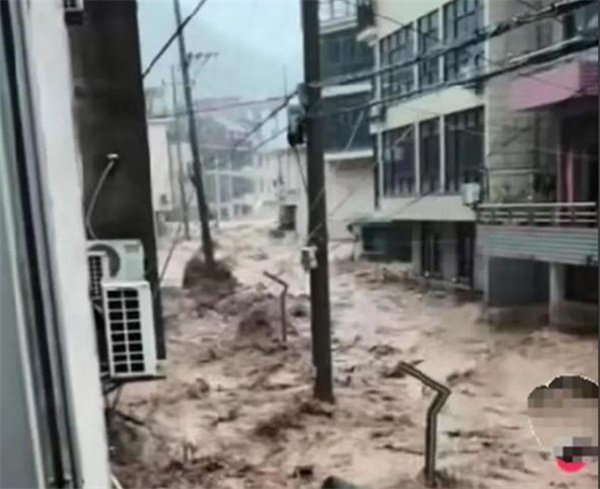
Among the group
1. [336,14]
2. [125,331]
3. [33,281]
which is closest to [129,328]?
[125,331]

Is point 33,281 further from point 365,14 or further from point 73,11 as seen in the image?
point 365,14

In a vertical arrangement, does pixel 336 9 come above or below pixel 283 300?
above

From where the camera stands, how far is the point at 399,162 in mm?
1045

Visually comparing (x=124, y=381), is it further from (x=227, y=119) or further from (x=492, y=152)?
(x=492, y=152)

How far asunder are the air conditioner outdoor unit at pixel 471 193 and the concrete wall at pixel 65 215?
2.10 ft

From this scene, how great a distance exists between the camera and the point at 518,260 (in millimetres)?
945

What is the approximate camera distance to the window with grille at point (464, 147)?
3.18ft

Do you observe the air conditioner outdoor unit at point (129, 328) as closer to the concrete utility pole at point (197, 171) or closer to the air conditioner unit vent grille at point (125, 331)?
the air conditioner unit vent grille at point (125, 331)

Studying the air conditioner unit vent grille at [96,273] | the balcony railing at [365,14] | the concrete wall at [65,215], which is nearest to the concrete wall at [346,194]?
the balcony railing at [365,14]

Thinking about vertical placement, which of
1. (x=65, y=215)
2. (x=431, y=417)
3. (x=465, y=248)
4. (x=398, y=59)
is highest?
(x=398, y=59)

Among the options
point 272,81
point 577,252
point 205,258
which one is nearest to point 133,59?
point 272,81

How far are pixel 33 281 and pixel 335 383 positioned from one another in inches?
32.7

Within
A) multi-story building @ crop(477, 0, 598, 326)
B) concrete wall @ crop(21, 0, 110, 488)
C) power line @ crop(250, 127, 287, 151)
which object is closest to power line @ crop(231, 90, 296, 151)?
power line @ crop(250, 127, 287, 151)

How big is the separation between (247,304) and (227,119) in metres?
0.34
